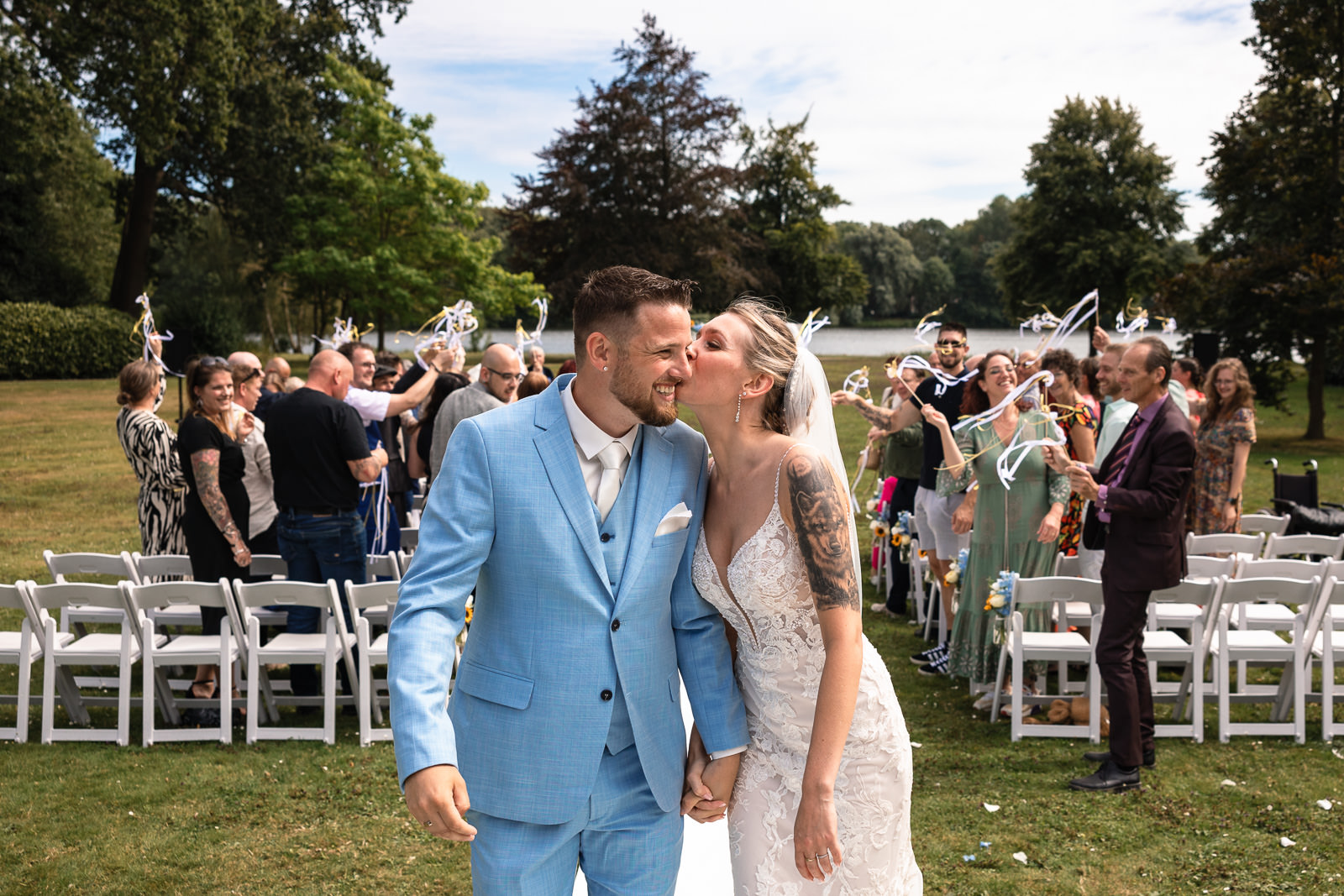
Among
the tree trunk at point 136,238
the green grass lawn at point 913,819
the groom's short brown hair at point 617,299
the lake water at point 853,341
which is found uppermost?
A: the tree trunk at point 136,238

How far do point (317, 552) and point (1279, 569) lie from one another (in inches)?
251

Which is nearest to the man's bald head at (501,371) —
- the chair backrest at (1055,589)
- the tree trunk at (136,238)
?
the chair backrest at (1055,589)

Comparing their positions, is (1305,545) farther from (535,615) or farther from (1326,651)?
(535,615)

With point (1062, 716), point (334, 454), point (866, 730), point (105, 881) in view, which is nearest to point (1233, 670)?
point (1062, 716)

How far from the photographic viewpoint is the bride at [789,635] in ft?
7.74

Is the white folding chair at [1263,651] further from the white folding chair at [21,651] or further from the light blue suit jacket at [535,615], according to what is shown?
the white folding chair at [21,651]

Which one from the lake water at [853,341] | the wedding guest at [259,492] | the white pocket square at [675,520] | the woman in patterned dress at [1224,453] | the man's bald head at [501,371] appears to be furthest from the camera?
the lake water at [853,341]

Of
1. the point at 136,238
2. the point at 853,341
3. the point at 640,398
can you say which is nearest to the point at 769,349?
the point at 640,398

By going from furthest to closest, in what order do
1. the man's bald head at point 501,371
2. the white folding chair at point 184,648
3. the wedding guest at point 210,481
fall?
the man's bald head at point 501,371 → the wedding guest at point 210,481 → the white folding chair at point 184,648

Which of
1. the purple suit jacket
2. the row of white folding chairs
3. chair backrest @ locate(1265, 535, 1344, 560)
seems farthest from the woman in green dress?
the row of white folding chairs

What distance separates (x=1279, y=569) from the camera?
6.64 metres

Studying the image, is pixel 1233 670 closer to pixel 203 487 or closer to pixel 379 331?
pixel 203 487

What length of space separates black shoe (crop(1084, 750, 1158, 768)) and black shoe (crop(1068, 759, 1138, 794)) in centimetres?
8

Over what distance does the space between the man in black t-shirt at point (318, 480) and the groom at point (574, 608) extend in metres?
4.15
